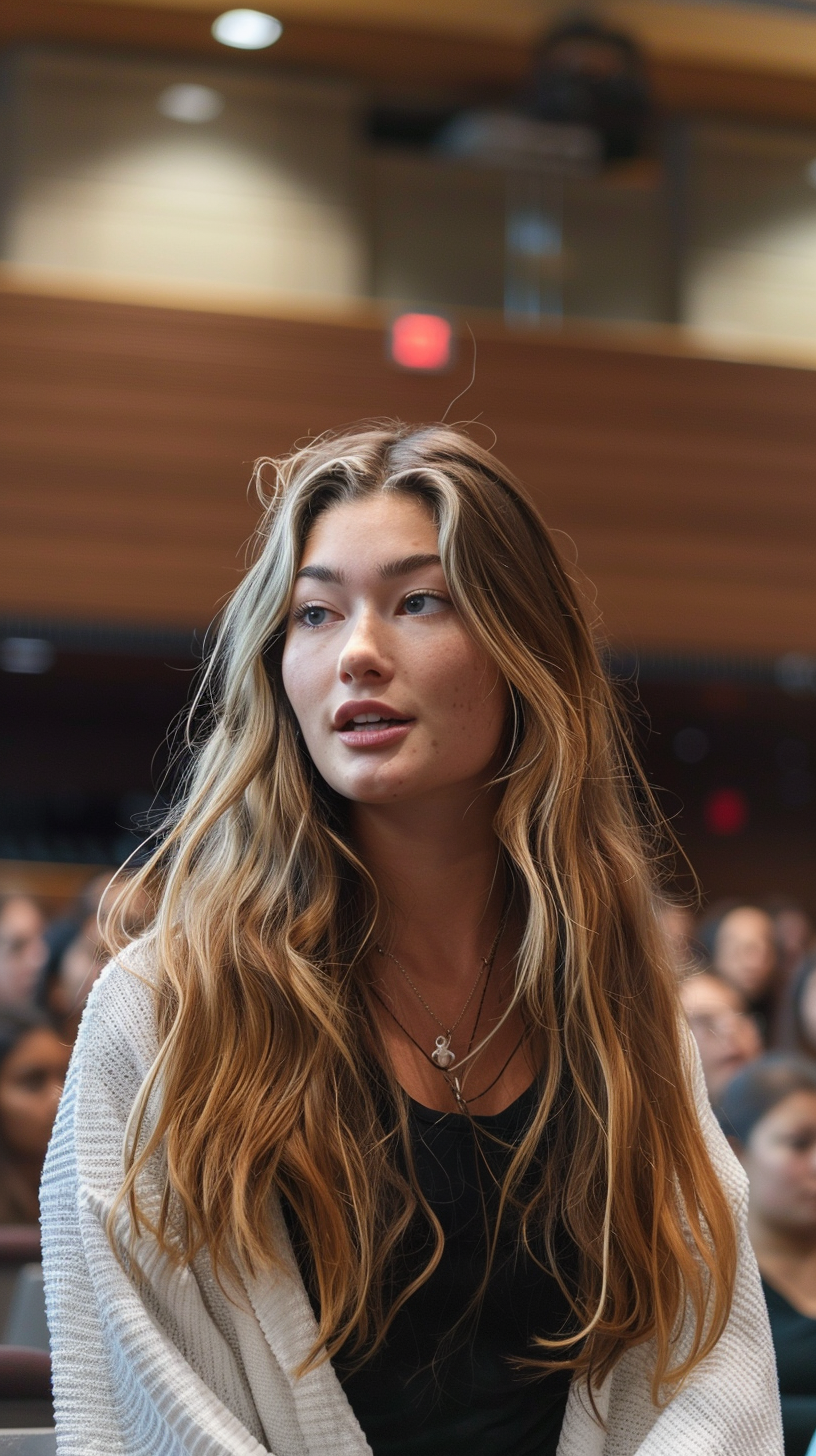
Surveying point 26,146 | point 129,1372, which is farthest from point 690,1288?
point 26,146

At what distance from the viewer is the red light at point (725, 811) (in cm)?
599

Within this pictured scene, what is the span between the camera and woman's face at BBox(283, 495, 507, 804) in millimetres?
1045

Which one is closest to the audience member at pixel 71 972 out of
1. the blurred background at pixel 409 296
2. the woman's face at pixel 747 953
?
the blurred background at pixel 409 296

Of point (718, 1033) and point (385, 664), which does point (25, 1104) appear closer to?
point (718, 1033)

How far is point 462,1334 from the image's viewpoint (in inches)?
40.9

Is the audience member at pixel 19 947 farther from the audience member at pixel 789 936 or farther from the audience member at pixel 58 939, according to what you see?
the audience member at pixel 789 936

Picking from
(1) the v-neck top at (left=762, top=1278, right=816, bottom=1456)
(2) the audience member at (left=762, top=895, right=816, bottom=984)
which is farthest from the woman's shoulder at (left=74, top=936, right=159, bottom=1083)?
(2) the audience member at (left=762, top=895, right=816, bottom=984)

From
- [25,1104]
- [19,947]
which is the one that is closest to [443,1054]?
[25,1104]

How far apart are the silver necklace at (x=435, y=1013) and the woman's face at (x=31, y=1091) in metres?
1.26

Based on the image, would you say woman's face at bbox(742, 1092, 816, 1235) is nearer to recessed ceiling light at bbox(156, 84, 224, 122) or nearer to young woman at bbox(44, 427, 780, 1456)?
young woman at bbox(44, 427, 780, 1456)

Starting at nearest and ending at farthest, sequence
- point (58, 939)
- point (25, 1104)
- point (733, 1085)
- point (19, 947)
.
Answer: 1. point (733, 1085)
2. point (25, 1104)
3. point (58, 939)
4. point (19, 947)

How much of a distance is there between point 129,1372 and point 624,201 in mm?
4039

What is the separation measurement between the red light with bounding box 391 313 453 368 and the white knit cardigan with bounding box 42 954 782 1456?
12.1 feet

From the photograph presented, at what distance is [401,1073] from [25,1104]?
1.39 metres
